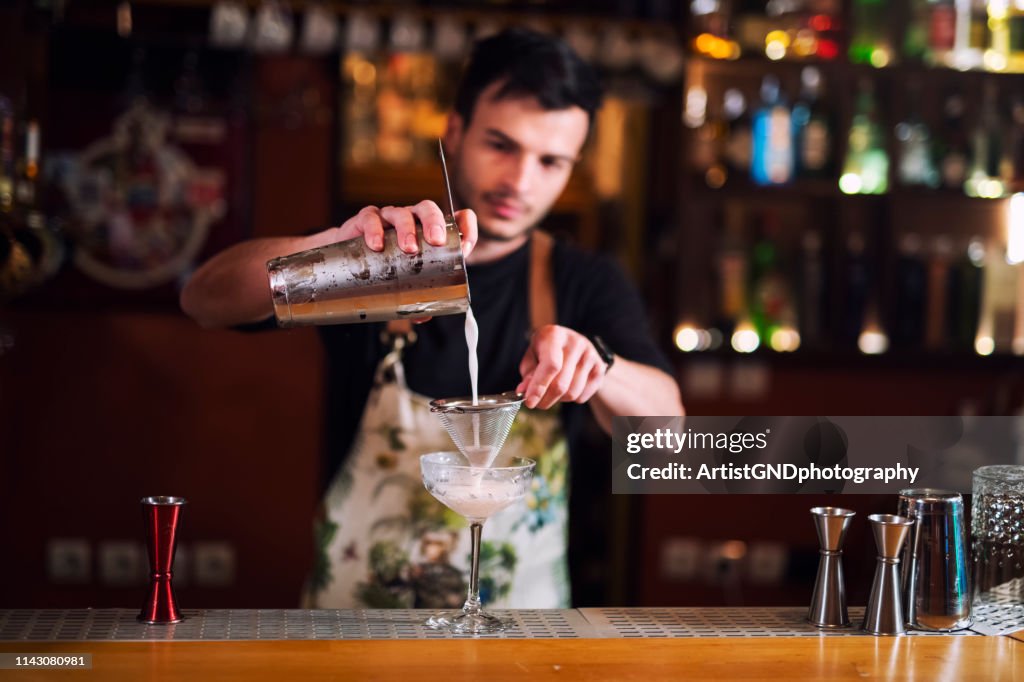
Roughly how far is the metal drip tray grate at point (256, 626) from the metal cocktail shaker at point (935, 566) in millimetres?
445

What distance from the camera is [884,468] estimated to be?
1764mm

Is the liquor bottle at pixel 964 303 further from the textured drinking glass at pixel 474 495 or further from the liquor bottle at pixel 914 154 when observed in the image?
the textured drinking glass at pixel 474 495

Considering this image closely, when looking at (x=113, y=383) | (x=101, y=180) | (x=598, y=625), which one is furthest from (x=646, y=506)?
(x=598, y=625)

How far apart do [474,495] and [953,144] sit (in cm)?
279

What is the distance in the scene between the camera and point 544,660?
4.66 ft

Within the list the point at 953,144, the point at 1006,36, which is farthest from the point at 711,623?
the point at 1006,36

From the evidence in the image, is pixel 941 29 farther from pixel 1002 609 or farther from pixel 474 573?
pixel 474 573

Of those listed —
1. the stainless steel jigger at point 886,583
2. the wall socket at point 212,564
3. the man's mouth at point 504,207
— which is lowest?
the wall socket at point 212,564

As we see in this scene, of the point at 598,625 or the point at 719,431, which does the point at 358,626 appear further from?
the point at 719,431

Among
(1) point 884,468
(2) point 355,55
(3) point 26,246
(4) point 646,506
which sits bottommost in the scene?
(4) point 646,506

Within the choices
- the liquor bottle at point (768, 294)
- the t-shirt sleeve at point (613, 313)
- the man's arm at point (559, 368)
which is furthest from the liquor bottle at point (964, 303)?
the man's arm at point (559, 368)

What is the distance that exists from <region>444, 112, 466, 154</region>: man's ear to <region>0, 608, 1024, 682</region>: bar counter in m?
0.86

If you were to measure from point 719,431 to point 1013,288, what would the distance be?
2.34 metres

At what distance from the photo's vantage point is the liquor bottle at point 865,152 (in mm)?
3725
